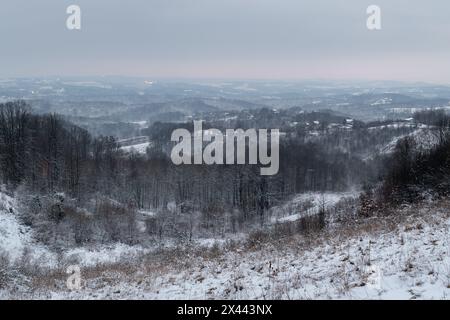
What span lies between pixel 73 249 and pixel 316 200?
5047 cm

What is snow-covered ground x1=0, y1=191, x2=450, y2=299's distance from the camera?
7320 mm

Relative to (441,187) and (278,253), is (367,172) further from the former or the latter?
(278,253)

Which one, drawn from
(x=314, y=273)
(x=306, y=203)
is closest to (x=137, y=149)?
(x=306, y=203)

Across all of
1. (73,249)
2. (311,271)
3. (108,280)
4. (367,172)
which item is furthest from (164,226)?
(367,172)

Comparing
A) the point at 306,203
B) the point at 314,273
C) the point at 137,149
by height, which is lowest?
the point at 306,203

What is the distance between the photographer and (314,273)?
360 inches

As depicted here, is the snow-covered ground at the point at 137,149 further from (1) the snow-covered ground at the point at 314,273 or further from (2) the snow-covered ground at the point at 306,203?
(1) the snow-covered ground at the point at 314,273

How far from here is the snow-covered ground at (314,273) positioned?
7.32 meters

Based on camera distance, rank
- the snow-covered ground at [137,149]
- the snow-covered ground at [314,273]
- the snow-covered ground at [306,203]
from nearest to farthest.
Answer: the snow-covered ground at [314,273] < the snow-covered ground at [306,203] < the snow-covered ground at [137,149]

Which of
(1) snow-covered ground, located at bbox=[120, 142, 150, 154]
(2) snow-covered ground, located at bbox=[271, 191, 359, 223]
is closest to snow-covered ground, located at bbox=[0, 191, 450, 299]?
(2) snow-covered ground, located at bbox=[271, 191, 359, 223]

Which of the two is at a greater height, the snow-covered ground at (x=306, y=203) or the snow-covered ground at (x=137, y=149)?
the snow-covered ground at (x=137, y=149)

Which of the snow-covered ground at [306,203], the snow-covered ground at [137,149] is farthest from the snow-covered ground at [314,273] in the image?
the snow-covered ground at [137,149]

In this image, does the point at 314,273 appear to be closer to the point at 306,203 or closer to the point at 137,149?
the point at 306,203

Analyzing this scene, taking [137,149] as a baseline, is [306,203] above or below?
below
